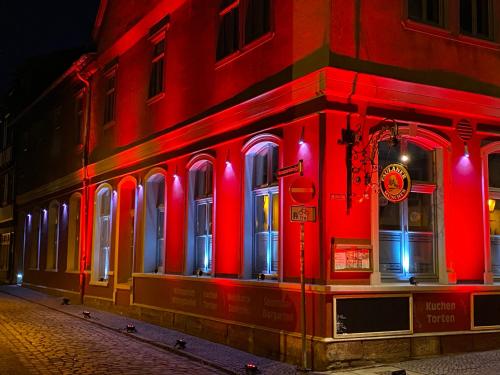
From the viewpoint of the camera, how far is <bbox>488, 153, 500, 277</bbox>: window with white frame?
461 inches

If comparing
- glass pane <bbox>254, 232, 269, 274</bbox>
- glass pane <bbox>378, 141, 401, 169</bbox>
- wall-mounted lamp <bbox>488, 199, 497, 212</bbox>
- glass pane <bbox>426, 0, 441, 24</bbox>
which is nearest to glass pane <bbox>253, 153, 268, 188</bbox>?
glass pane <bbox>254, 232, 269, 274</bbox>

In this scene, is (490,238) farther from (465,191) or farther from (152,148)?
(152,148)

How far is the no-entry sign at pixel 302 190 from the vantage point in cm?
965

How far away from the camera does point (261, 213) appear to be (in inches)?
477

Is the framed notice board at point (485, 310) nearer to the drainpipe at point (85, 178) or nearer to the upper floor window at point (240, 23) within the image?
the upper floor window at point (240, 23)

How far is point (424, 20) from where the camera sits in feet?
36.3

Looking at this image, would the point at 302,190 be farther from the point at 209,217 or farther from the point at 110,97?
the point at 110,97

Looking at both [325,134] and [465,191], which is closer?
[325,134]

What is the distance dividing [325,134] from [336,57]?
1274 millimetres

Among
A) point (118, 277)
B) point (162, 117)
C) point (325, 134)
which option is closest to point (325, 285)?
point (325, 134)

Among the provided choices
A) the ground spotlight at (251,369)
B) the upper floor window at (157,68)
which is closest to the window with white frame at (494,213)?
the ground spotlight at (251,369)

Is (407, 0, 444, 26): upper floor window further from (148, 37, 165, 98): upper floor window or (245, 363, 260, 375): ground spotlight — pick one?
(148, 37, 165, 98): upper floor window

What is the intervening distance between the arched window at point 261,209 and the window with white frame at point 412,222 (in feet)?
6.72

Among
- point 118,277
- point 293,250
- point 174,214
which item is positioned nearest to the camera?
point 293,250
